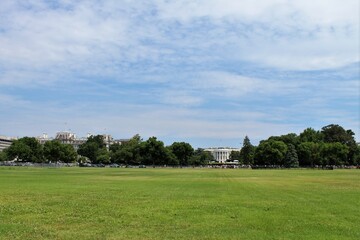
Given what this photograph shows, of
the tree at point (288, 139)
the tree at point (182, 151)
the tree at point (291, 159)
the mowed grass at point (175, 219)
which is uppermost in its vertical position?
the tree at point (288, 139)

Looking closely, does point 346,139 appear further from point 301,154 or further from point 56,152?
point 56,152

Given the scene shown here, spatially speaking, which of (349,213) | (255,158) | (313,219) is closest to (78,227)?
(313,219)

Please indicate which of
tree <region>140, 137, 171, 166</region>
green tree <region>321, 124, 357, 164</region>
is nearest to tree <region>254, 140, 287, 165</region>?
green tree <region>321, 124, 357, 164</region>

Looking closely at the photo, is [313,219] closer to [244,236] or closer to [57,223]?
[244,236]

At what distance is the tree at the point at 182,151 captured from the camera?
631 ft

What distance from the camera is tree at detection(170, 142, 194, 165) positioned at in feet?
631

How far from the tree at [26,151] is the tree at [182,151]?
54228 millimetres

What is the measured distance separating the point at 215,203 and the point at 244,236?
1009 cm

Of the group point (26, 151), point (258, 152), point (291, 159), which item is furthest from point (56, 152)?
point (291, 159)

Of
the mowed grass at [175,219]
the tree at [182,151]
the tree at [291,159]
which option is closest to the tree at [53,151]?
the tree at [182,151]

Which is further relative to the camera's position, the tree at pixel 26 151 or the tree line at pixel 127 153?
the tree line at pixel 127 153

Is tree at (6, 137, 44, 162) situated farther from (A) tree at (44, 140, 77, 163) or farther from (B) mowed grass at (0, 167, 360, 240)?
(B) mowed grass at (0, 167, 360, 240)

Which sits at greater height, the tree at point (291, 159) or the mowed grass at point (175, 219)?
the tree at point (291, 159)

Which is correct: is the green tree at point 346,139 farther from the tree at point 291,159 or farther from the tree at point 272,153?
the tree at point 272,153
